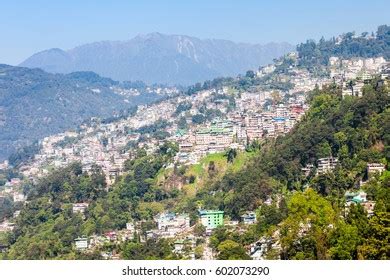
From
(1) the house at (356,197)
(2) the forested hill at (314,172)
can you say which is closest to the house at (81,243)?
(2) the forested hill at (314,172)

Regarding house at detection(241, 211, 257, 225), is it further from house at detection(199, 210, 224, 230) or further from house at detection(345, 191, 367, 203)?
house at detection(345, 191, 367, 203)

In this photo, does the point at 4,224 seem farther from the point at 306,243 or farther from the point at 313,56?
the point at 313,56

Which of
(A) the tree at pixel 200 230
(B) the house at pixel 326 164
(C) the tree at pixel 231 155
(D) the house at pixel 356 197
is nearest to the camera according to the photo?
(D) the house at pixel 356 197

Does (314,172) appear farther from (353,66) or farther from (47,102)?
(47,102)

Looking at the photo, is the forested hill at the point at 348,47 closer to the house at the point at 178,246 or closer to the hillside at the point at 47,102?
the hillside at the point at 47,102

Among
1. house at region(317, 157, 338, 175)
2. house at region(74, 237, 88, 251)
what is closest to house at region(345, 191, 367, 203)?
house at region(317, 157, 338, 175)
